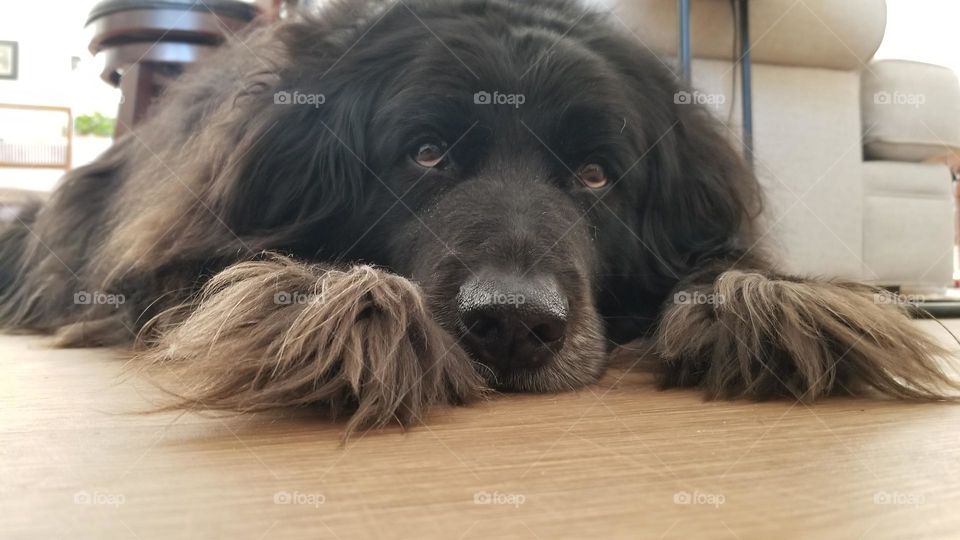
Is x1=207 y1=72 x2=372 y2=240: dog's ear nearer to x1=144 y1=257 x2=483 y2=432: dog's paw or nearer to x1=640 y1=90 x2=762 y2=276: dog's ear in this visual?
x1=144 y1=257 x2=483 y2=432: dog's paw

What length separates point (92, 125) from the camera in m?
9.57

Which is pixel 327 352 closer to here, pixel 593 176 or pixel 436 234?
pixel 436 234

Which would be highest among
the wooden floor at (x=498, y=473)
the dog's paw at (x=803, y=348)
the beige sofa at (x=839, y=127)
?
the beige sofa at (x=839, y=127)

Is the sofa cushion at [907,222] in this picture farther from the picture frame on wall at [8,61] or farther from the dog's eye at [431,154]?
the picture frame on wall at [8,61]

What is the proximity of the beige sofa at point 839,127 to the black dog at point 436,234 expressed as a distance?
4.04ft

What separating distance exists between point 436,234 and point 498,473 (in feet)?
2.65

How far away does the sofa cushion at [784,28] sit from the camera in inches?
130

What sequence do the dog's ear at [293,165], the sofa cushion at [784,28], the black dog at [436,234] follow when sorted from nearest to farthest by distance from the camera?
the black dog at [436,234], the dog's ear at [293,165], the sofa cushion at [784,28]

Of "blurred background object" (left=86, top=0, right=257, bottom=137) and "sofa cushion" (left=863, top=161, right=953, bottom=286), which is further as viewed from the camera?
"sofa cushion" (left=863, top=161, right=953, bottom=286)

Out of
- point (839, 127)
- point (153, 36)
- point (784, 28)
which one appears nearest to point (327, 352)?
point (153, 36)

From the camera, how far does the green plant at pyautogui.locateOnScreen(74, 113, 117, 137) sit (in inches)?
376

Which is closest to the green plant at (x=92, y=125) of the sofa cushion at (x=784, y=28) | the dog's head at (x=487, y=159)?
the sofa cushion at (x=784, y=28)

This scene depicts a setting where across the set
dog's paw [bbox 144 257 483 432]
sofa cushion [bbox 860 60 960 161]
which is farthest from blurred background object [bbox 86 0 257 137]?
sofa cushion [bbox 860 60 960 161]

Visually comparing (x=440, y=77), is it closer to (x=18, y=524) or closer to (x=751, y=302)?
(x=751, y=302)
